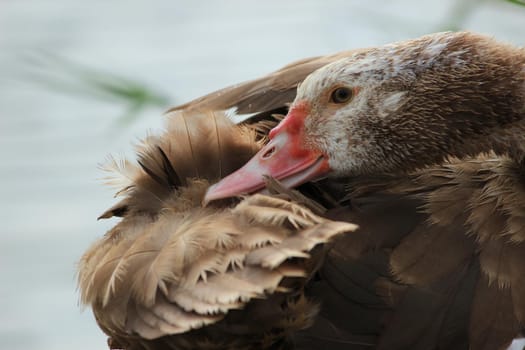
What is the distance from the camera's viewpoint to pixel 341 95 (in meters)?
3.24

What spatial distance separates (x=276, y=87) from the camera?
3.50 m

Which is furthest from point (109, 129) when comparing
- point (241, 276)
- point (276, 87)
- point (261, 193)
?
point (241, 276)

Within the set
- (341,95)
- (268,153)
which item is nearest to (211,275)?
(268,153)

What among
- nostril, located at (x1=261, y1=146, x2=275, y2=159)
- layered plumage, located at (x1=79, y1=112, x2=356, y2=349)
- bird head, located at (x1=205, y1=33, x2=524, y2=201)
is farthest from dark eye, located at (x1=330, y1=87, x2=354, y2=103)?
layered plumage, located at (x1=79, y1=112, x2=356, y2=349)

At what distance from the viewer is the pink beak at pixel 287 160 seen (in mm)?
3102

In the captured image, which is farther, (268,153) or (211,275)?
(268,153)

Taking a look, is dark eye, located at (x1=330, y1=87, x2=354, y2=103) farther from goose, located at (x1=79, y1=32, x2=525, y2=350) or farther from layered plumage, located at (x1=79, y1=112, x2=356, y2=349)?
layered plumage, located at (x1=79, y1=112, x2=356, y2=349)

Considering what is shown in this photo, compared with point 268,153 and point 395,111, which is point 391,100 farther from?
point 268,153

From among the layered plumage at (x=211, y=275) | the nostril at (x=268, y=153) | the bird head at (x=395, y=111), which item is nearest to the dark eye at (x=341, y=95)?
the bird head at (x=395, y=111)

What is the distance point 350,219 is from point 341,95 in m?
0.49

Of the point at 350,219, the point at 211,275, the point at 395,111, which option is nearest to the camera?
the point at 211,275

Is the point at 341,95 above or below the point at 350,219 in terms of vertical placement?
above

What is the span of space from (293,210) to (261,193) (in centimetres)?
34

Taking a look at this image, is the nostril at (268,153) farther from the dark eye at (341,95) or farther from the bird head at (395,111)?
the dark eye at (341,95)
